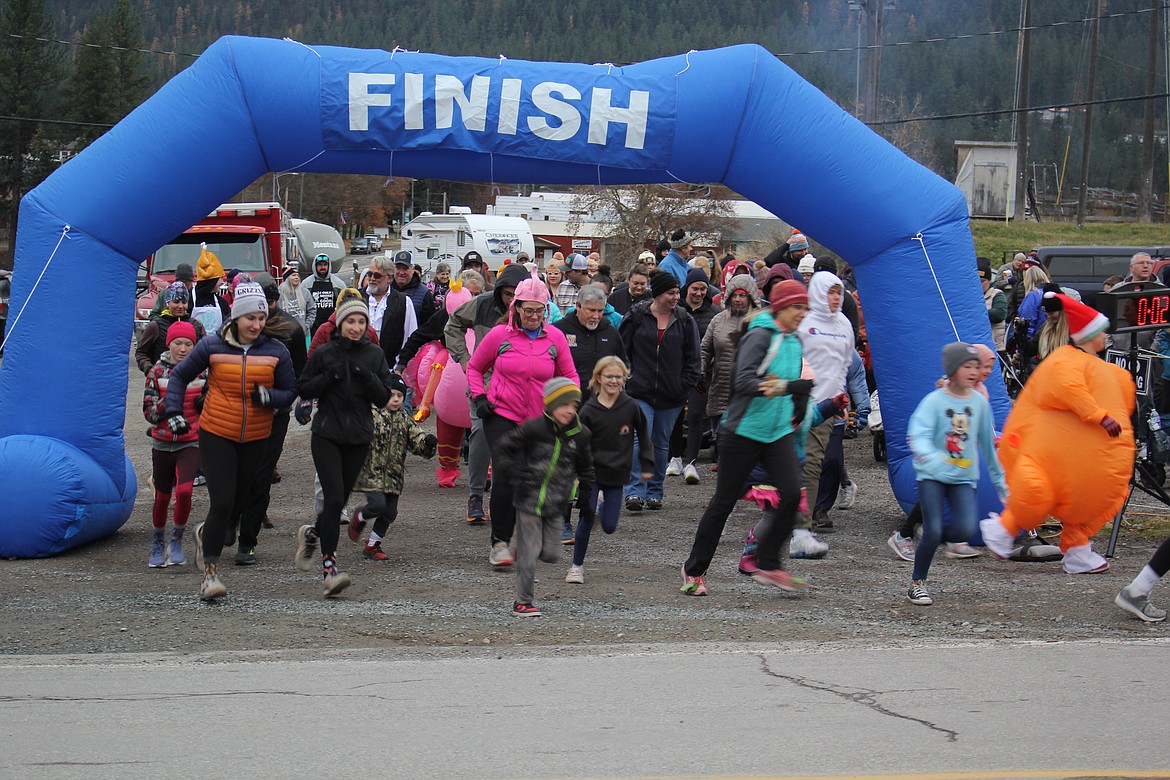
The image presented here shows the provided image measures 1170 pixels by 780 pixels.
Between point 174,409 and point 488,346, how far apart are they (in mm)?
2051

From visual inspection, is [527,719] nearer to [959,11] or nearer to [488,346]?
[488,346]

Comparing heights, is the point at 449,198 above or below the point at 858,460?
above

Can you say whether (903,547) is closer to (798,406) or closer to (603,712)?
(798,406)

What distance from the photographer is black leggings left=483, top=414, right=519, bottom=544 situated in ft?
26.9

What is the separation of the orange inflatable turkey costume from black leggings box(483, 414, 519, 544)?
3030 mm

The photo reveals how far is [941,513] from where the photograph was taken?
289 inches

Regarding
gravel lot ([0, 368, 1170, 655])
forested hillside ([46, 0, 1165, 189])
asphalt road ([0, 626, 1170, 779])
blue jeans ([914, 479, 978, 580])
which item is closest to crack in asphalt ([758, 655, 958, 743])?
asphalt road ([0, 626, 1170, 779])

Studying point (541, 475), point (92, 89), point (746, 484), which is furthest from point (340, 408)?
point (92, 89)

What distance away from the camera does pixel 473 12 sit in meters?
126

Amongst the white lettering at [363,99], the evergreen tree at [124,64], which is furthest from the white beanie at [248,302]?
the evergreen tree at [124,64]

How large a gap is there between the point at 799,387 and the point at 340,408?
2.72 m

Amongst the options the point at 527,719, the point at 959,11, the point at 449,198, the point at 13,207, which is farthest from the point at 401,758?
the point at 959,11

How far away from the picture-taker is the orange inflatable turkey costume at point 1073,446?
784 cm

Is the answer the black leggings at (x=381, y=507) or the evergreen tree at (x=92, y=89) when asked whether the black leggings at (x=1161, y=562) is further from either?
the evergreen tree at (x=92, y=89)
